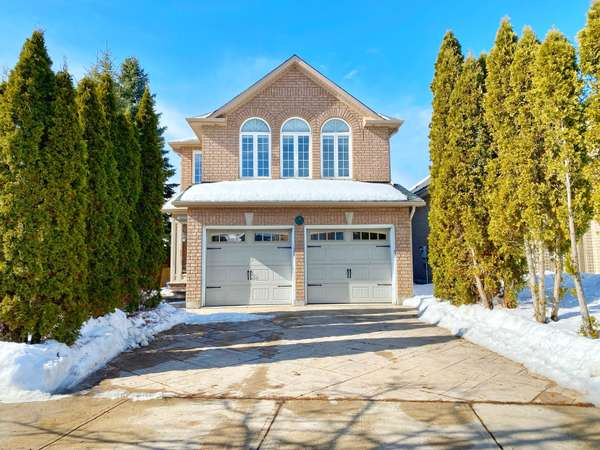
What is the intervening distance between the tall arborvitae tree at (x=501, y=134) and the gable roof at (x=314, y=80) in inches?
219

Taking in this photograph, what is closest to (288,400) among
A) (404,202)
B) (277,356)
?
(277,356)

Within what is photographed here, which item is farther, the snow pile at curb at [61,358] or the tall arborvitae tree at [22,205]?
the tall arborvitae tree at [22,205]

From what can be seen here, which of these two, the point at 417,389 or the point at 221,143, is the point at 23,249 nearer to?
the point at 417,389

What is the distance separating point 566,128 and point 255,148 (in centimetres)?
900

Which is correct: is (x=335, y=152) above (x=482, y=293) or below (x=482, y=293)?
above

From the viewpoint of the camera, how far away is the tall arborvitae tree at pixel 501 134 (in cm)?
672

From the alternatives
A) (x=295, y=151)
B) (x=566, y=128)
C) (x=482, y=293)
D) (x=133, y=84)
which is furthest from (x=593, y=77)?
(x=133, y=84)

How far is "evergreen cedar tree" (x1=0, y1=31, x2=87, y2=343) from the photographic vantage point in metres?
4.74

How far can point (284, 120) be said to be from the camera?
42.0 feet

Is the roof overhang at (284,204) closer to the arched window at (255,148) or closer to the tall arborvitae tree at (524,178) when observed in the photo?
the arched window at (255,148)

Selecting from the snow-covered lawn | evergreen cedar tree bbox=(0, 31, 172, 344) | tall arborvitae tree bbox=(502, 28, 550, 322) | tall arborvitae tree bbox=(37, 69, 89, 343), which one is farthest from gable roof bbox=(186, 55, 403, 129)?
tall arborvitae tree bbox=(37, 69, 89, 343)

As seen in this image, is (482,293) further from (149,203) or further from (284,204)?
(149,203)

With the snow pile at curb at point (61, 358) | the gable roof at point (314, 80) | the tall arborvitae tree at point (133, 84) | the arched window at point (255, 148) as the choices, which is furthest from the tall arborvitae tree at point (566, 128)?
the tall arborvitae tree at point (133, 84)

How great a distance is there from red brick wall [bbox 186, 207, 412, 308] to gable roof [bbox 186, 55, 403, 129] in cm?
303
